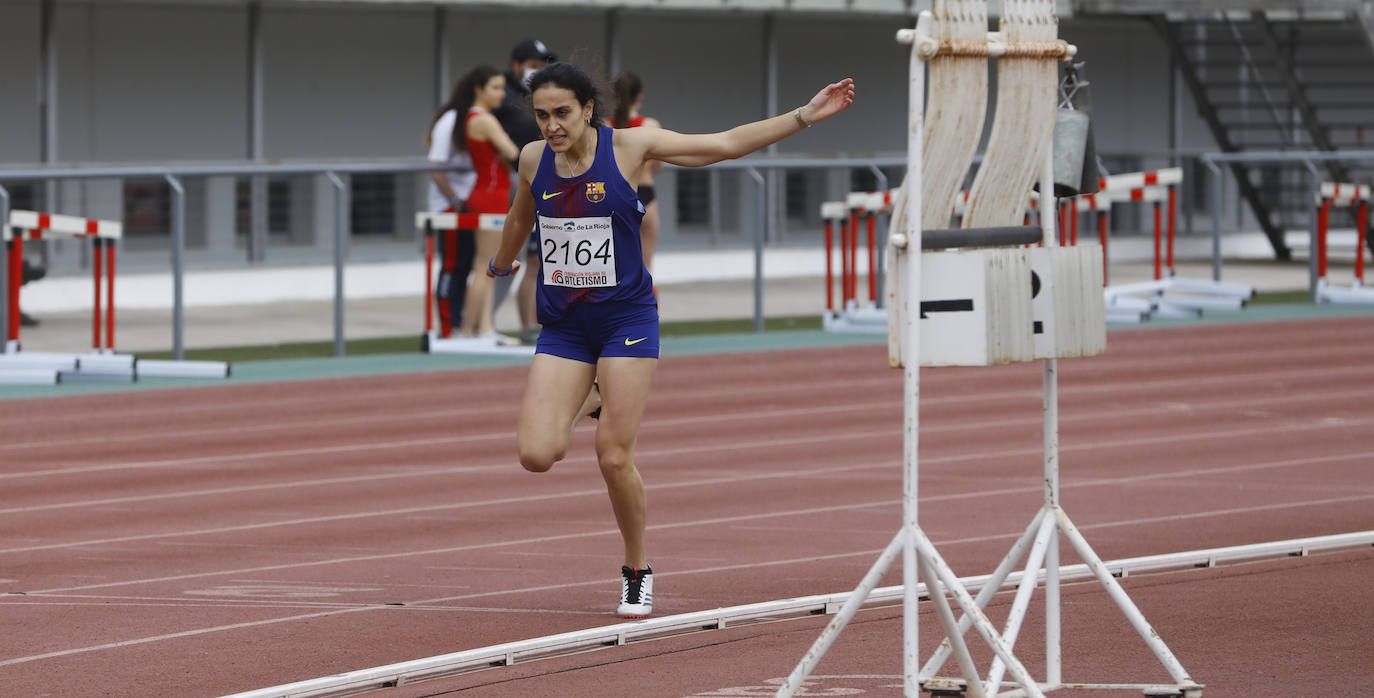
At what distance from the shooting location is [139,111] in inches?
848

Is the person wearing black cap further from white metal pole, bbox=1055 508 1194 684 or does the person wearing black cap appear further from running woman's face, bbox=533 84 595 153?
white metal pole, bbox=1055 508 1194 684

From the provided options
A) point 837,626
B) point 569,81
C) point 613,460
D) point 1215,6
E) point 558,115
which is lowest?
point 837,626

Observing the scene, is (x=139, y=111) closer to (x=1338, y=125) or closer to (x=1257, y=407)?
(x=1257, y=407)

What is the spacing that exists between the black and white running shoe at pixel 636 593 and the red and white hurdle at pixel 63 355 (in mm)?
7542

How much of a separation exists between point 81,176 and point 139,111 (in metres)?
6.52

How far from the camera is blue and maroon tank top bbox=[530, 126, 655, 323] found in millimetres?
7418

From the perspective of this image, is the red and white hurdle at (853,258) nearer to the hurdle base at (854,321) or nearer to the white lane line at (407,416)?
the hurdle base at (854,321)

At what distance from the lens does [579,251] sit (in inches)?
293

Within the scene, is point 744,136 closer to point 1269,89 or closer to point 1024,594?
point 1024,594

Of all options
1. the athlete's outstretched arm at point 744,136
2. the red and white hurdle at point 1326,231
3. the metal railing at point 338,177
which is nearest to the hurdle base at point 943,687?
the athlete's outstretched arm at point 744,136

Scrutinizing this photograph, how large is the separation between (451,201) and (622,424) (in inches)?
340

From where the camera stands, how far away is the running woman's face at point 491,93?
15086 mm

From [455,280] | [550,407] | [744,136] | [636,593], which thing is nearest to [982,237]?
[744,136]

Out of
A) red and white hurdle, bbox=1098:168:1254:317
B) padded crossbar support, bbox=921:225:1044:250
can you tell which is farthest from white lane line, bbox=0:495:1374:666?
red and white hurdle, bbox=1098:168:1254:317
